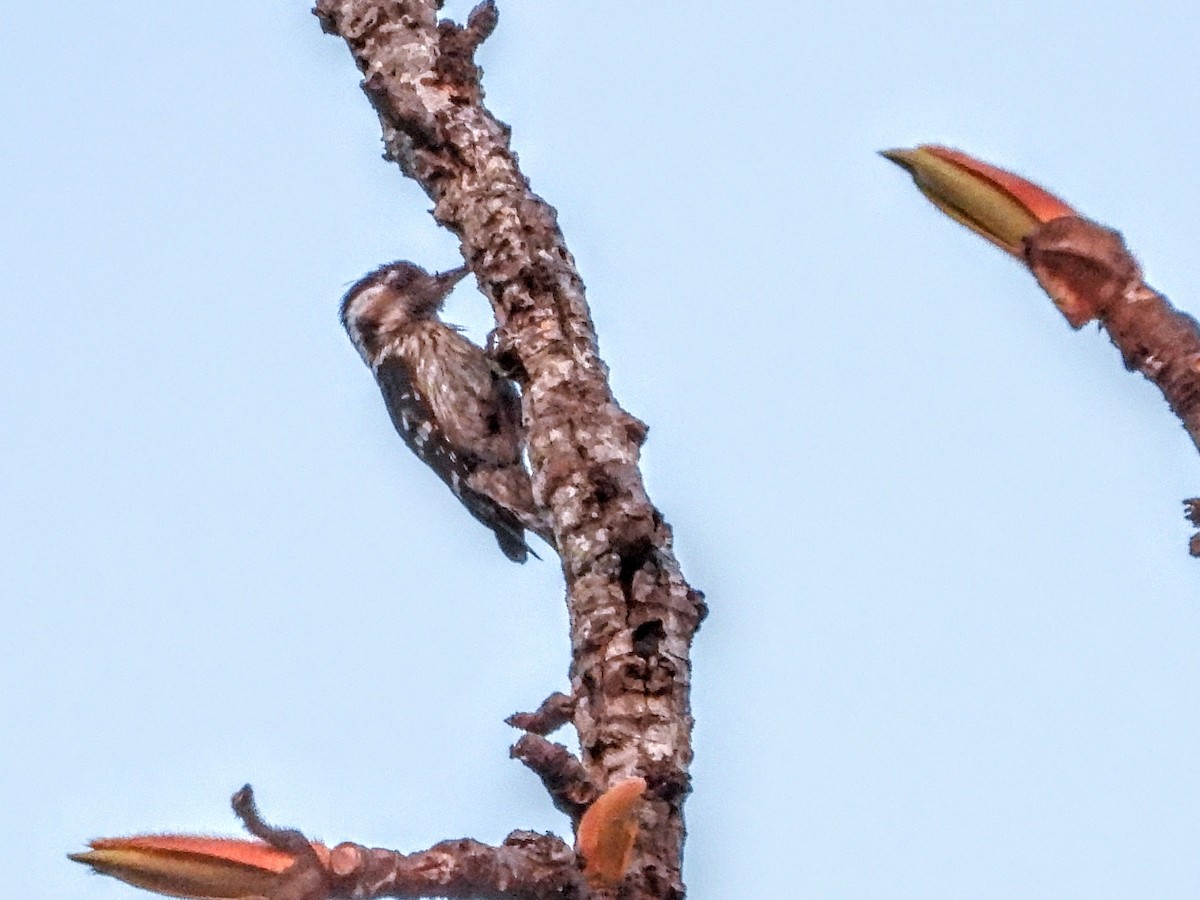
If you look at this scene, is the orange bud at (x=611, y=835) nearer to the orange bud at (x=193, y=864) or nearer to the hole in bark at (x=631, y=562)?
the orange bud at (x=193, y=864)

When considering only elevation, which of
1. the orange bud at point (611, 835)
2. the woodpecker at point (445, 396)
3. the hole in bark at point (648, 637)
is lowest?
the orange bud at point (611, 835)

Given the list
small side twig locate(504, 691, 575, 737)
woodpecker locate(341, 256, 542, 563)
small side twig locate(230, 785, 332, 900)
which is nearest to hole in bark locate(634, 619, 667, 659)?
small side twig locate(504, 691, 575, 737)

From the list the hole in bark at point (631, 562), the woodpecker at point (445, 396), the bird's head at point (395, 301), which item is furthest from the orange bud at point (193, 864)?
the bird's head at point (395, 301)

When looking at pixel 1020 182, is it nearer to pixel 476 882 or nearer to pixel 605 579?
pixel 476 882

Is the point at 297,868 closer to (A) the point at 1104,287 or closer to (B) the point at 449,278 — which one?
(A) the point at 1104,287

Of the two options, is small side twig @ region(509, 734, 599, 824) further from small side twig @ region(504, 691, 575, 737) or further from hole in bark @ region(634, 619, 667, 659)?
hole in bark @ region(634, 619, 667, 659)

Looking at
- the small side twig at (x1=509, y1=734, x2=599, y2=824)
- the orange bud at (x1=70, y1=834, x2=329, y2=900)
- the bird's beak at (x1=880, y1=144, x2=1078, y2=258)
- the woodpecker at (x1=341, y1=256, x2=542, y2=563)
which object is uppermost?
the woodpecker at (x1=341, y1=256, x2=542, y2=563)
